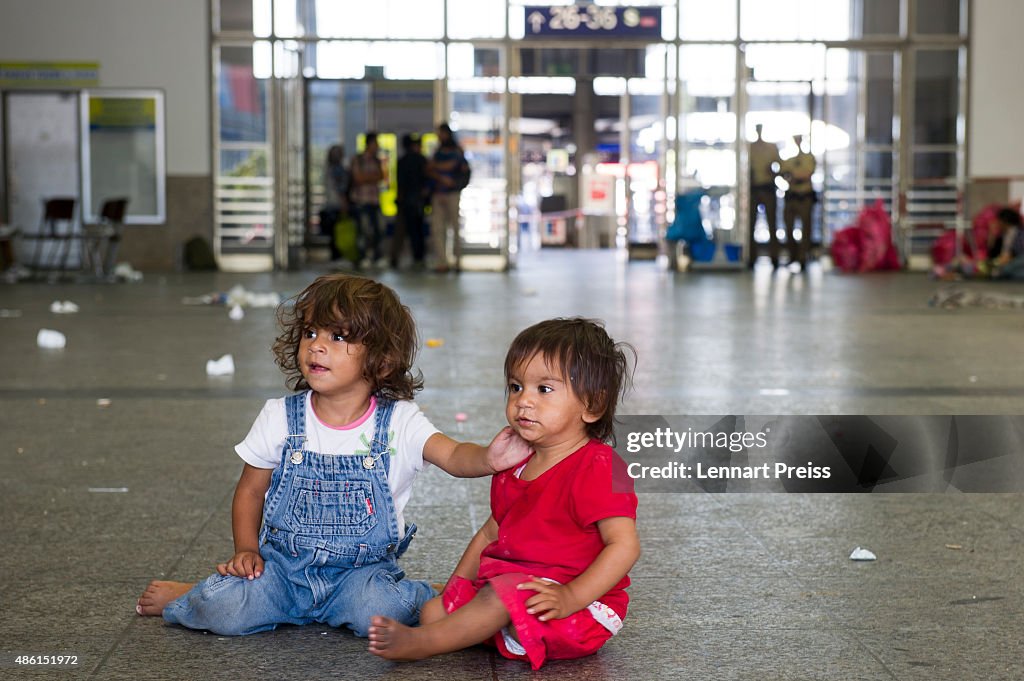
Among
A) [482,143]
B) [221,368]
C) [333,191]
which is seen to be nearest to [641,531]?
[221,368]

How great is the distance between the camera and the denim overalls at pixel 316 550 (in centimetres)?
262

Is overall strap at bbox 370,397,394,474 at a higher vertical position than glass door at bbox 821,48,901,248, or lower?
lower

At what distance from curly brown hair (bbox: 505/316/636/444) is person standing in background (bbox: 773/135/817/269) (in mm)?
16259

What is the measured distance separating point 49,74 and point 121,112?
103cm

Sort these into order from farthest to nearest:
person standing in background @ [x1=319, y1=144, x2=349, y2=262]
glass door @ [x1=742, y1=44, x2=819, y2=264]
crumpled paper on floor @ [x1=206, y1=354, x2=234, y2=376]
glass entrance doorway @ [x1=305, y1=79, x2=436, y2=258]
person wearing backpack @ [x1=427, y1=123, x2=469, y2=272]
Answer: glass entrance doorway @ [x1=305, y1=79, x2=436, y2=258], person standing in background @ [x1=319, y1=144, x2=349, y2=262], glass door @ [x1=742, y1=44, x2=819, y2=264], person wearing backpack @ [x1=427, y1=123, x2=469, y2=272], crumpled paper on floor @ [x1=206, y1=354, x2=234, y2=376]

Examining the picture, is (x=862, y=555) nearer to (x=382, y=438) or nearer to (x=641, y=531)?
(x=641, y=531)

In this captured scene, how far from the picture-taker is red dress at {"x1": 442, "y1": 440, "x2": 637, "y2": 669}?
2.41 meters

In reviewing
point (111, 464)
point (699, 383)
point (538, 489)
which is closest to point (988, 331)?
point (699, 383)

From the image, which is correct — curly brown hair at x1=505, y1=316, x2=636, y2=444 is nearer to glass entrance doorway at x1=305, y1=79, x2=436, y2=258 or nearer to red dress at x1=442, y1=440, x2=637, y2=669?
red dress at x1=442, y1=440, x2=637, y2=669

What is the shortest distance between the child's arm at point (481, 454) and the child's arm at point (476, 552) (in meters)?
0.10

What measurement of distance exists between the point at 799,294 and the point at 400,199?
7.03m

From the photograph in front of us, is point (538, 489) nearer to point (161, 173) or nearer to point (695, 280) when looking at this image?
point (695, 280)

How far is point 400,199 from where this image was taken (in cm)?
1864

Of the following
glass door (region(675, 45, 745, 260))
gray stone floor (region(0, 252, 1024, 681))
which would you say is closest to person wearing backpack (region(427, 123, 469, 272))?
glass door (region(675, 45, 745, 260))
